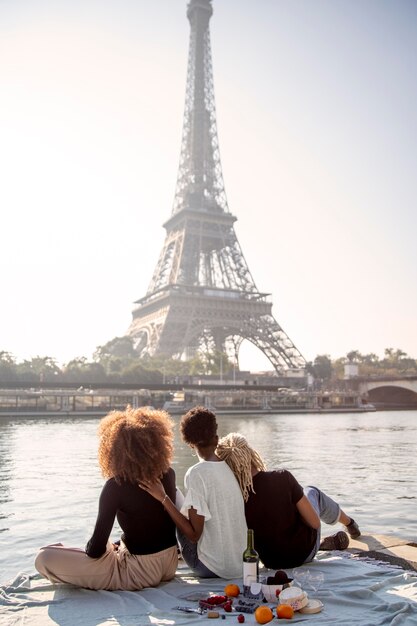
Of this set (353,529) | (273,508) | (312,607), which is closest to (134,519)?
(273,508)

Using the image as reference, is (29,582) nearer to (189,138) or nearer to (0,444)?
(0,444)

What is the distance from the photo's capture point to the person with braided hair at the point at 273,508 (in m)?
4.99

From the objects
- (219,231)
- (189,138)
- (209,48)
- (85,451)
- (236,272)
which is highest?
(209,48)

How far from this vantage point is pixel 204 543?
5.08 m

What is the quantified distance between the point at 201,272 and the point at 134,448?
81.1 m

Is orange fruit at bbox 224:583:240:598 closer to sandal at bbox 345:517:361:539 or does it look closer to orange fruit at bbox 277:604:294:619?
orange fruit at bbox 277:604:294:619

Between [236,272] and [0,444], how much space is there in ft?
187

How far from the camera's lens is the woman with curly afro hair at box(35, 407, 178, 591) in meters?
4.73

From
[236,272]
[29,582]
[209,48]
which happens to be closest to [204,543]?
[29,582]

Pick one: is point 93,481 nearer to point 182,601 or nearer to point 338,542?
point 338,542

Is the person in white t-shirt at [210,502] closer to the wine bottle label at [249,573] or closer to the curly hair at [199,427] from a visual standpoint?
the curly hair at [199,427]

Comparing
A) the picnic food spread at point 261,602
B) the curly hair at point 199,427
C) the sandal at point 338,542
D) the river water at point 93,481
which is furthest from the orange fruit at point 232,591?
the river water at point 93,481

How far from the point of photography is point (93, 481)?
15.9 m

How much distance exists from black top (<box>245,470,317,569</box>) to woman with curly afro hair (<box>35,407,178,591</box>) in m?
0.71
